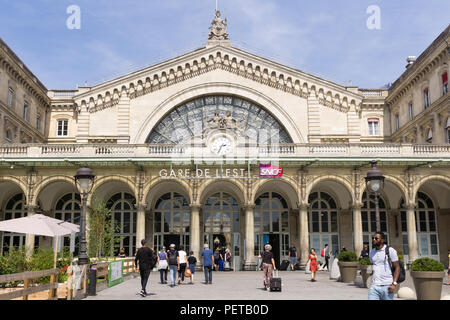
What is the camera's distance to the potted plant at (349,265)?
71.1ft

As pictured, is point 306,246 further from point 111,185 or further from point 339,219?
point 111,185

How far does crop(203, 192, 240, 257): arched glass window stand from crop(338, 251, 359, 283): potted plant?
15515mm

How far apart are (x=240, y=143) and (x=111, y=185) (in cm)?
1053

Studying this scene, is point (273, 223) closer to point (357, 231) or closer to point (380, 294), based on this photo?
point (357, 231)

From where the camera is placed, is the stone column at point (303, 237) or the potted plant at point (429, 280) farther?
the stone column at point (303, 237)

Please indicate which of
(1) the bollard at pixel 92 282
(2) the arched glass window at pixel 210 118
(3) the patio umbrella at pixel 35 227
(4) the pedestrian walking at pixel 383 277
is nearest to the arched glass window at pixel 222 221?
(2) the arched glass window at pixel 210 118

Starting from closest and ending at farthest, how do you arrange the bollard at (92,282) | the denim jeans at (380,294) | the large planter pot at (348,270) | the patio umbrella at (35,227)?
the denim jeans at (380,294) → the bollard at (92,282) → the patio umbrella at (35,227) → the large planter pot at (348,270)

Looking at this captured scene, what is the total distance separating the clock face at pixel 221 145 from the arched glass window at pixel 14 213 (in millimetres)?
16059

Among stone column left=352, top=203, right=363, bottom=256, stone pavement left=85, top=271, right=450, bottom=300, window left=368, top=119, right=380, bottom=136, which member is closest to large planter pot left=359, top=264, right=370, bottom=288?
stone pavement left=85, top=271, right=450, bottom=300

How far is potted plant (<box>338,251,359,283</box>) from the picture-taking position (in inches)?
853

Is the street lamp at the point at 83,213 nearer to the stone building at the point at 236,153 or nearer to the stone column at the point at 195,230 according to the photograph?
the stone building at the point at 236,153

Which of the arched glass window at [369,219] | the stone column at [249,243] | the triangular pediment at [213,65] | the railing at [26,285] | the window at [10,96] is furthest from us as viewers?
the triangular pediment at [213,65]
